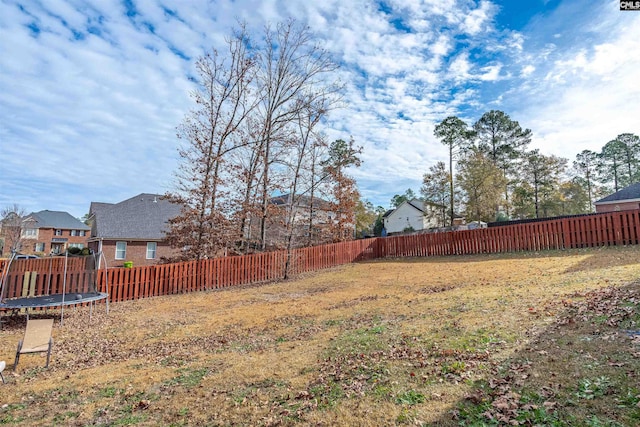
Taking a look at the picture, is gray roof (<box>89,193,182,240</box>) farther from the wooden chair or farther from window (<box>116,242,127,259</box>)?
the wooden chair

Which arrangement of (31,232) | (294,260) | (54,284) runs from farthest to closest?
(31,232) < (294,260) < (54,284)

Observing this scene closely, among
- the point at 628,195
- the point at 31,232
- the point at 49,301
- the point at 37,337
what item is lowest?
the point at 37,337

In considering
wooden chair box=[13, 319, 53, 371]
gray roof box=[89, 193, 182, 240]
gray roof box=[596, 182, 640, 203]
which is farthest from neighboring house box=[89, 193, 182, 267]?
gray roof box=[596, 182, 640, 203]

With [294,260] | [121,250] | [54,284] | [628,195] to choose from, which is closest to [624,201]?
[628,195]

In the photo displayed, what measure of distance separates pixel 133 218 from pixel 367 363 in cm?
2587

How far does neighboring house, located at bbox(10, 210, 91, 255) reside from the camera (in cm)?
4222

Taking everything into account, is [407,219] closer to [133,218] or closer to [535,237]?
[535,237]

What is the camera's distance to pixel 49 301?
848 centimetres

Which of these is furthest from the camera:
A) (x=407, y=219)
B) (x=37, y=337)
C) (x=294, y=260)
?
(x=407, y=219)

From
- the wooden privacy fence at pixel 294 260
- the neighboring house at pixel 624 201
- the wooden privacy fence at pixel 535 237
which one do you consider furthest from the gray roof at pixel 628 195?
the wooden privacy fence at pixel 294 260

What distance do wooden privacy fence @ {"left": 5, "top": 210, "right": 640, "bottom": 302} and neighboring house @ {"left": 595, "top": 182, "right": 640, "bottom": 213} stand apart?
48.2 feet

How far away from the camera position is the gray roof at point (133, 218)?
2352cm

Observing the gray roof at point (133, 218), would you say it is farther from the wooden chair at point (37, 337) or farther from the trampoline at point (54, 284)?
the wooden chair at point (37, 337)

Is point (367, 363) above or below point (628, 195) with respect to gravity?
below
